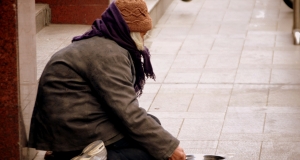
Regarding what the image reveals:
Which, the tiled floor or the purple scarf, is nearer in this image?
the purple scarf

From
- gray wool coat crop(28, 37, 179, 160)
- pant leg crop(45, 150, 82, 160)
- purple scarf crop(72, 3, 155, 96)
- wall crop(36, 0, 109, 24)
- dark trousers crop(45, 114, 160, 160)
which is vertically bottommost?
wall crop(36, 0, 109, 24)

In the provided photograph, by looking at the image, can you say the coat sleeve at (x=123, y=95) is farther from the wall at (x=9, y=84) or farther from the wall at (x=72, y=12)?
the wall at (x=72, y=12)

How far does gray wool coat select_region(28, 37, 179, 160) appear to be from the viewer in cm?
375

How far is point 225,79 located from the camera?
7402 mm

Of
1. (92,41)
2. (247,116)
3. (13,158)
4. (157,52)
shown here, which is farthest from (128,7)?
(157,52)

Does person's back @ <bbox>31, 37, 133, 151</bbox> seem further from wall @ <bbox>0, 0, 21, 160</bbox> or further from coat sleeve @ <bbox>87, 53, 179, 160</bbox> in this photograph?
wall @ <bbox>0, 0, 21, 160</bbox>

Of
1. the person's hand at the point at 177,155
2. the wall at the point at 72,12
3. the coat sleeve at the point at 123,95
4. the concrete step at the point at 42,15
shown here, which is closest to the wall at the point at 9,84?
the coat sleeve at the point at 123,95

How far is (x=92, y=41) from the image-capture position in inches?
153

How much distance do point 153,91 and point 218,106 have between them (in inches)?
33.6

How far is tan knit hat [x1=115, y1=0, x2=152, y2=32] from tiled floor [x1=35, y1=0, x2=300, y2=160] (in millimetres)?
1413

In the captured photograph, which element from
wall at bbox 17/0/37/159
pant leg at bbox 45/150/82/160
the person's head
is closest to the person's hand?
pant leg at bbox 45/150/82/160

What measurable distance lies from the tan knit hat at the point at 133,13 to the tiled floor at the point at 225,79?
1.41m

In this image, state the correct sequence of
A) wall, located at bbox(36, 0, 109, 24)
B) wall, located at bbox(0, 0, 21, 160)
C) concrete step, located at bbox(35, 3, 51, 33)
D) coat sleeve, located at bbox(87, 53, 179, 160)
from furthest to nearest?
1. wall, located at bbox(36, 0, 109, 24)
2. concrete step, located at bbox(35, 3, 51, 33)
3. wall, located at bbox(0, 0, 21, 160)
4. coat sleeve, located at bbox(87, 53, 179, 160)

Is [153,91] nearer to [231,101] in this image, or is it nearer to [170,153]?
[231,101]
